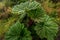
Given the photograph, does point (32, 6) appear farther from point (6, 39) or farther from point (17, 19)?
point (6, 39)

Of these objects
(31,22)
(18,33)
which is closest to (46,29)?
(31,22)

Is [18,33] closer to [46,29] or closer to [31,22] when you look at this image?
[31,22]

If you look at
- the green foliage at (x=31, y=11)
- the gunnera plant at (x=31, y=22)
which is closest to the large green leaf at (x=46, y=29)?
the gunnera plant at (x=31, y=22)

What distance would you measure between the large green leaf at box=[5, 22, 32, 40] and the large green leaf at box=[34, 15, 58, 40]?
7.1 inches

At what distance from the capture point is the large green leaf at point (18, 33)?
286 centimetres

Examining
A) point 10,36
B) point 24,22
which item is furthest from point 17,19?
point 10,36

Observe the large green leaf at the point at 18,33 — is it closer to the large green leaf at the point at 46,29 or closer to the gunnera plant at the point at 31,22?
the gunnera plant at the point at 31,22

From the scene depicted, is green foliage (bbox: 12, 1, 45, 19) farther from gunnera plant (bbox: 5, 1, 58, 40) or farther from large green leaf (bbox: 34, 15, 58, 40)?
large green leaf (bbox: 34, 15, 58, 40)

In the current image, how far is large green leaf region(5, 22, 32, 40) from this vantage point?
2.86m

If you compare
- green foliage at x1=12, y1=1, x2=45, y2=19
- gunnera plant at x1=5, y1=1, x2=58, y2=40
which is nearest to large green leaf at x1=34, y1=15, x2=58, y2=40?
gunnera plant at x1=5, y1=1, x2=58, y2=40

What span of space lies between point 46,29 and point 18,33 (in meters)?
0.43

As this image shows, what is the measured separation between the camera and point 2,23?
3.30 m

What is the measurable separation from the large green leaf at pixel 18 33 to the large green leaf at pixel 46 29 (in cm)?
18

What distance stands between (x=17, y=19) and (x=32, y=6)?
1.26ft
